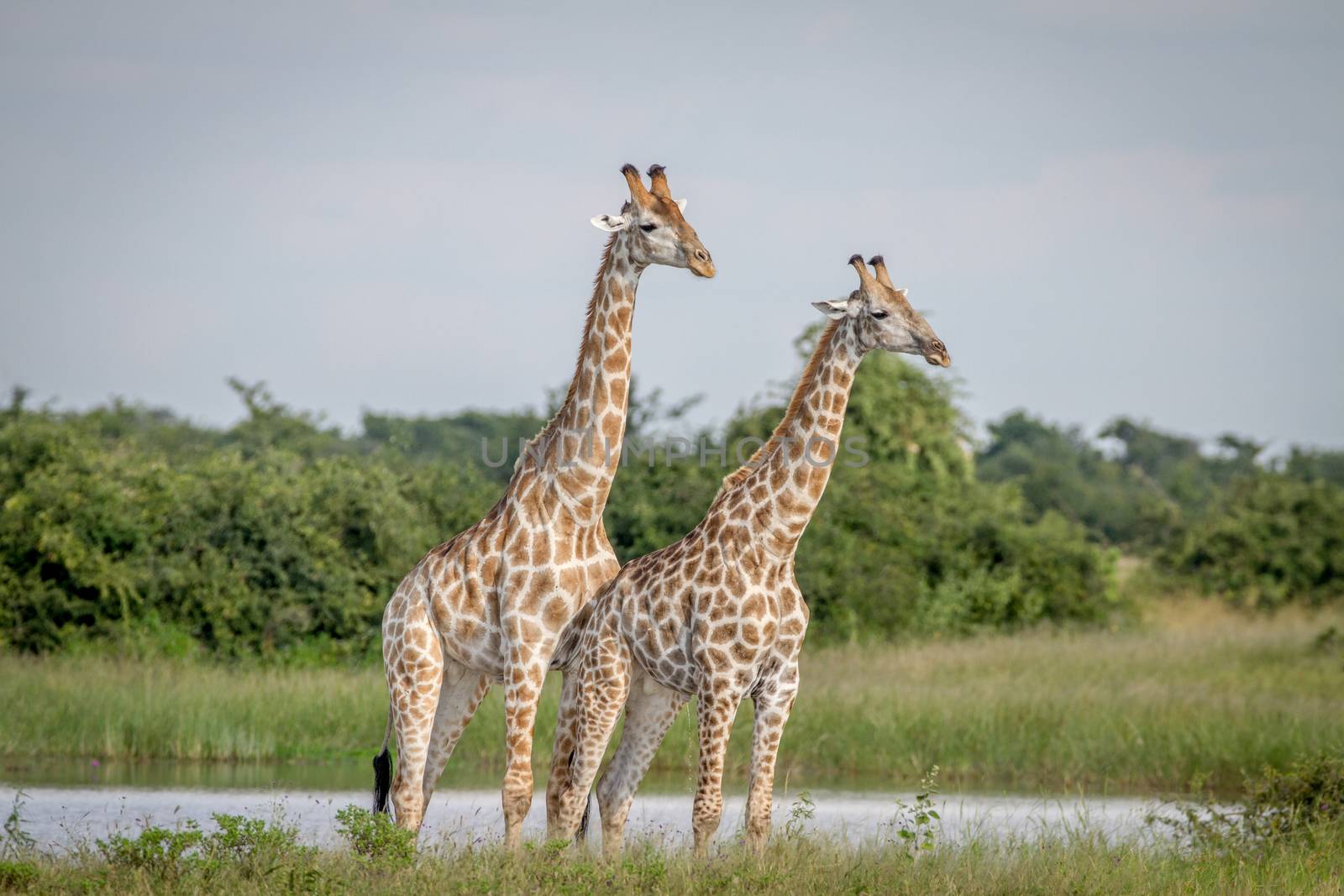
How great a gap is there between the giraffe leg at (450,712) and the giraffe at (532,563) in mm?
296

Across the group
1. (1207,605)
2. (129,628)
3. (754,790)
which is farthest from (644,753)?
(1207,605)

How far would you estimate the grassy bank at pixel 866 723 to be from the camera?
14.8 m

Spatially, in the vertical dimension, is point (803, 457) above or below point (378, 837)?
above

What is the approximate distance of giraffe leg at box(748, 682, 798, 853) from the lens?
8375 millimetres

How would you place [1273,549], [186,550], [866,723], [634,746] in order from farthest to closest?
[1273,549] < [186,550] < [866,723] < [634,746]

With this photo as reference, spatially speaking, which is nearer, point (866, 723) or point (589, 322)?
point (589, 322)

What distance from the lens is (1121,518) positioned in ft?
142

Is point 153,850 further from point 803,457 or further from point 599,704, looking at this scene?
point 803,457

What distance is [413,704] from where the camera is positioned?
9.00 metres

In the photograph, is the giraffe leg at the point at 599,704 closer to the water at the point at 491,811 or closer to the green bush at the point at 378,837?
the green bush at the point at 378,837

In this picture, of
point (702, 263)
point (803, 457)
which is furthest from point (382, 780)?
point (702, 263)

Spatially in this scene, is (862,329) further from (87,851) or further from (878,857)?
(87,851)

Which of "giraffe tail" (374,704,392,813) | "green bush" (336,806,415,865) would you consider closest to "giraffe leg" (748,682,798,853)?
"green bush" (336,806,415,865)

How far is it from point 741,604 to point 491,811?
195 inches
